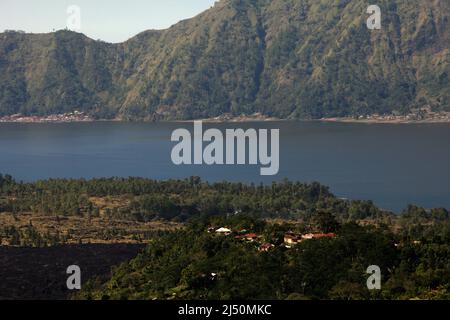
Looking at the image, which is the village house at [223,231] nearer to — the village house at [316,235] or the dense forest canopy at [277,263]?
the dense forest canopy at [277,263]

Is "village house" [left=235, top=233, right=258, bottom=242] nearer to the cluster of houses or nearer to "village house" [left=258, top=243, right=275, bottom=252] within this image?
the cluster of houses

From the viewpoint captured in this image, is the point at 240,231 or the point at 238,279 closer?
the point at 238,279

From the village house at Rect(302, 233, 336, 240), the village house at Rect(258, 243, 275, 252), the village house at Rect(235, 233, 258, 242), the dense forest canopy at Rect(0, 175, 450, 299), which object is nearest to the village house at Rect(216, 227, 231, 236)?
the dense forest canopy at Rect(0, 175, 450, 299)

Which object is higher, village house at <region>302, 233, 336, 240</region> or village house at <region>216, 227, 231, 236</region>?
village house at <region>302, 233, 336, 240</region>

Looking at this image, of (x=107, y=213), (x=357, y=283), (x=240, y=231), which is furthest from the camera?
(x=107, y=213)

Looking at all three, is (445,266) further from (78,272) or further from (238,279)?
(78,272)

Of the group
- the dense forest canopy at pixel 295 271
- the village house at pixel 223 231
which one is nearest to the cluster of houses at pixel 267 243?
the village house at pixel 223 231

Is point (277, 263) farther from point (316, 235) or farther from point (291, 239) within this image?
point (316, 235)

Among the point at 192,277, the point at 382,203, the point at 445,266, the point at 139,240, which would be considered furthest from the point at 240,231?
the point at 382,203
